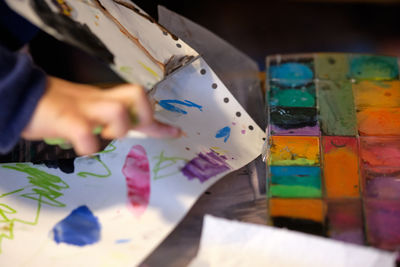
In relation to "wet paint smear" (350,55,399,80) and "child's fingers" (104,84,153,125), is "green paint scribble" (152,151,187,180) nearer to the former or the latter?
"child's fingers" (104,84,153,125)

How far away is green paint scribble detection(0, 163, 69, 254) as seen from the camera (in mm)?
611

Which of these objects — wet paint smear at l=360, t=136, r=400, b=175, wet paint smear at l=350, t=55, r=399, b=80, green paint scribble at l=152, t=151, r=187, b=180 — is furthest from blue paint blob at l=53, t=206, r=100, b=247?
wet paint smear at l=350, t=55, r=399, b=80

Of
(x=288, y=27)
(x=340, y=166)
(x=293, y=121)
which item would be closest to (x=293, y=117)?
(x=293, y=121)

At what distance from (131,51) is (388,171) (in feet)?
1.52

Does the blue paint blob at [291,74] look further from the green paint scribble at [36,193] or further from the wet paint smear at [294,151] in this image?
the green paint scribble at [36,193]

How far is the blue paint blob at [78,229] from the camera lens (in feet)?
1.92

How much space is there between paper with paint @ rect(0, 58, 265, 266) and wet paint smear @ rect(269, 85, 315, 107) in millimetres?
75

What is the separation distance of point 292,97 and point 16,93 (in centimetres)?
46

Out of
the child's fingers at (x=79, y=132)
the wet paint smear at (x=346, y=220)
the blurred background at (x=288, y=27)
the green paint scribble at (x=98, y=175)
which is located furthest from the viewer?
the blurred background at (x=288, y=27)

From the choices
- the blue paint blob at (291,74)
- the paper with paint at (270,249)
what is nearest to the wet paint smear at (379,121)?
the blue paint blob at (291,74)

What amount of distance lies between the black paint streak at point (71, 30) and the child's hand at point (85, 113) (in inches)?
5.8

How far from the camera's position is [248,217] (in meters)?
0.61

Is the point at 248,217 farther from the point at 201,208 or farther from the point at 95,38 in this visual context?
the point at 95,38

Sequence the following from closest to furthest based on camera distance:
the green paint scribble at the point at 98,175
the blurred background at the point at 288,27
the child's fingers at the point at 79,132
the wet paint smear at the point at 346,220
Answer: the child's fingers at the point at 79,132
the wet paint smear at the point at 346,220
the green paint scribble at the point at 98,175
the blurred background at the point at 288,27
